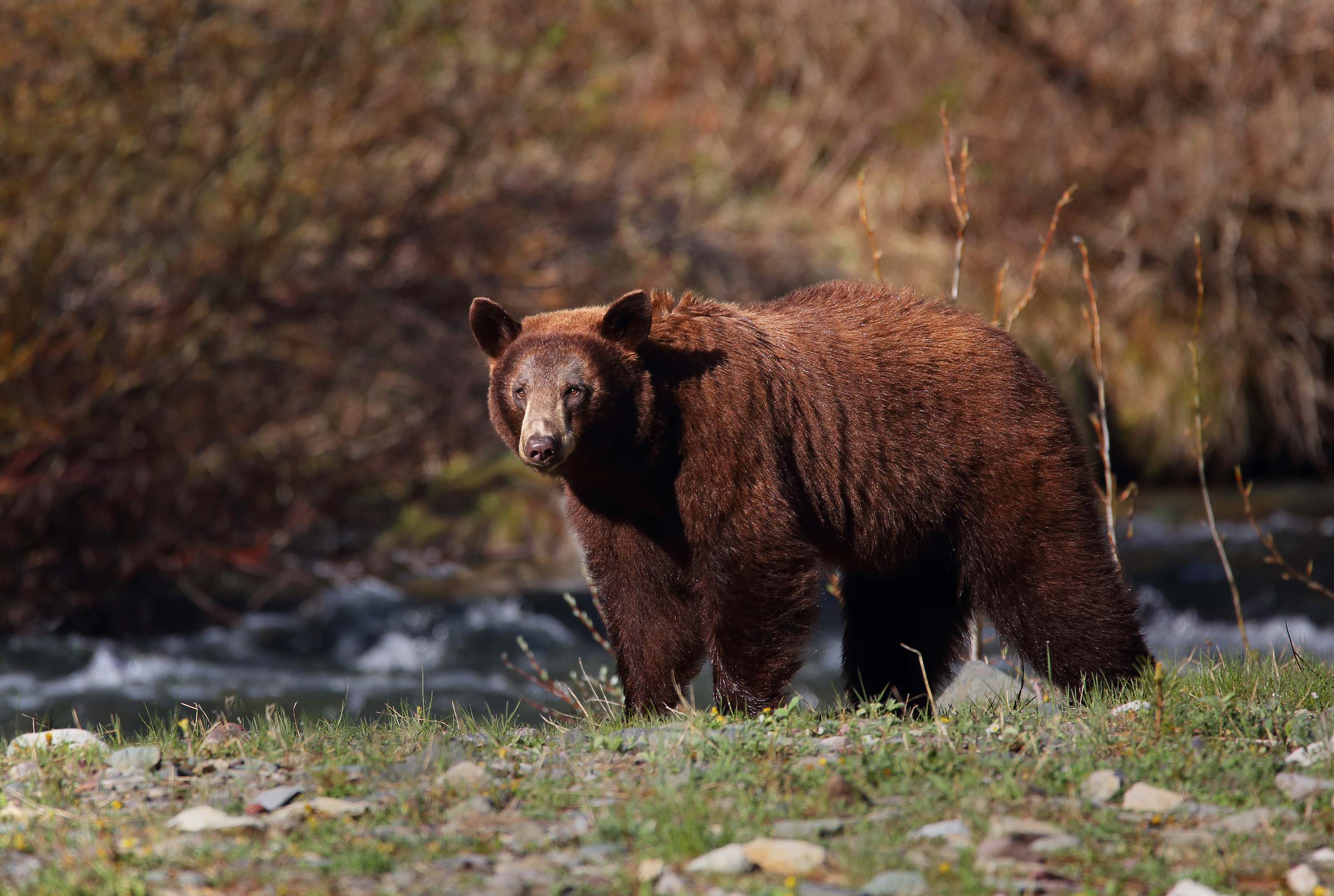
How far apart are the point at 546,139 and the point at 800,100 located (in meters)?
3.93

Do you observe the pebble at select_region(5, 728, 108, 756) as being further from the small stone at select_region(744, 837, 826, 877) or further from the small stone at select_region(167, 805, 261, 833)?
the small stone at select_region(744, 837, 826, 877)

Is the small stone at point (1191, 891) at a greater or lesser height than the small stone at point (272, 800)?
lesser

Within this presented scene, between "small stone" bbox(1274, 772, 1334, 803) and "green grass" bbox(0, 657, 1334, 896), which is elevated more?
"green grass" bbox(0, 657, 1334, 896)

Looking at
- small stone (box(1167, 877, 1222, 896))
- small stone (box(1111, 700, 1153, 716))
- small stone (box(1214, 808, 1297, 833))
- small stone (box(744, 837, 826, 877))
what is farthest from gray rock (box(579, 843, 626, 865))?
small stone (box(1111, 700, 1153, 716))

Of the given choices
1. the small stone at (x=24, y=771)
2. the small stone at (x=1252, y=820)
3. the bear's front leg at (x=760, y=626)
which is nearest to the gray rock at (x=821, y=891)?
the small stone at (x=1252, y=820)

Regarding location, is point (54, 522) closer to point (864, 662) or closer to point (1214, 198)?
point (864, 662)

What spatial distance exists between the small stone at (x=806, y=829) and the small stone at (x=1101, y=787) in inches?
25.3

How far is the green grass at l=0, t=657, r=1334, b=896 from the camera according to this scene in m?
2.75

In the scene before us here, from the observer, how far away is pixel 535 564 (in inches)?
475

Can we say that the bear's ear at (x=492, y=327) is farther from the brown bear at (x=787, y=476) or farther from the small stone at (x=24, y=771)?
the small stone at (x=24, y=771)

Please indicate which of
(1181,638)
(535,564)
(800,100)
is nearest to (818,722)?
(1181,638)

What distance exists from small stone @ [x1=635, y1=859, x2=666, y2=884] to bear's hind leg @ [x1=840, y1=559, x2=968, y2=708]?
249 cm

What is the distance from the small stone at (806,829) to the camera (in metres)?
2.95

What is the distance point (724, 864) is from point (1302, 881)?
1151mm
